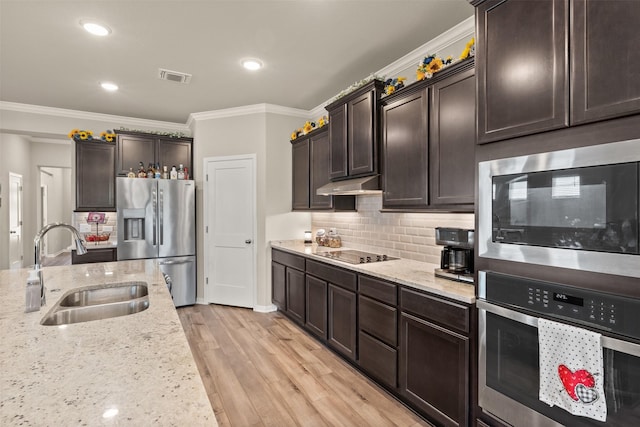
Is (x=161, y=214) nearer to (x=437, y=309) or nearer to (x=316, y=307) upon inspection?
(x=316, y=307)

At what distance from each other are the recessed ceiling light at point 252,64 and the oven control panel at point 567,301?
270 cm

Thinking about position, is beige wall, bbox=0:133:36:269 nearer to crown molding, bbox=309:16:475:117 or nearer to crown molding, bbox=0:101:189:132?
crown molding, bbox=0:101:189:132

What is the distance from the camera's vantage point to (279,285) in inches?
167

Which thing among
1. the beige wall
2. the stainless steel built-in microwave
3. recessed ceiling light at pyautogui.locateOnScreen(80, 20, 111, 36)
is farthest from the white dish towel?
the beige wall

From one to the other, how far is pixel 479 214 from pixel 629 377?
0.84 meters

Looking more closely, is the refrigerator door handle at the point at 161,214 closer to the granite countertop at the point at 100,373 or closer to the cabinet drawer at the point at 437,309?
the granite countertop at the point at 100,373

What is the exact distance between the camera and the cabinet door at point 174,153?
16.2 feet

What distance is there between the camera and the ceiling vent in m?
3.38

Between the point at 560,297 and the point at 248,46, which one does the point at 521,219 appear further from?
the point at 248,46

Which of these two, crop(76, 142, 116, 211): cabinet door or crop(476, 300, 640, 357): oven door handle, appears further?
crop(76, 142, 116, 211): cabinet door

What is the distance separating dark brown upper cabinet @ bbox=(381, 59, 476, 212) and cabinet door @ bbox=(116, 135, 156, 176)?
3.62 meters

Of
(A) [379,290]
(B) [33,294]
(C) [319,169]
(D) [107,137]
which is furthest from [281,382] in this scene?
(D) [107,137]

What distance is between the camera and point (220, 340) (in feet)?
11.4

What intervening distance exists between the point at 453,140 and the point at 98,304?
2.39 m
